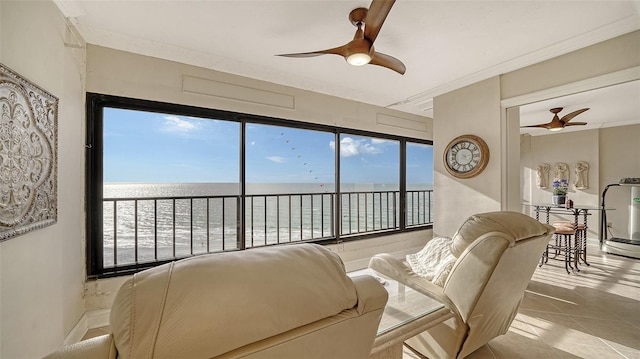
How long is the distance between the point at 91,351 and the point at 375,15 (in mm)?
1906

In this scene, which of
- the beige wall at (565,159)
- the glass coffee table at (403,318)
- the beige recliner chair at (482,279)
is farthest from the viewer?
the beige wall at (565,159)

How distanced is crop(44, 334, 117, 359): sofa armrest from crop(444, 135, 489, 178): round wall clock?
11.6 ft

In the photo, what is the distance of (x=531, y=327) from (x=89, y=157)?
411 cm

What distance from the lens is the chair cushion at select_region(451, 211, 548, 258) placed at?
145 cm

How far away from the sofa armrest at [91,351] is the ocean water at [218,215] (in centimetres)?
242

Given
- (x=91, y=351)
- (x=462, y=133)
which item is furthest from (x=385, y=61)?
(x=91, y=351)

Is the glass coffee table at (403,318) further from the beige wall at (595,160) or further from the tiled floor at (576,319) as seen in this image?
the beige wall at (595,160)

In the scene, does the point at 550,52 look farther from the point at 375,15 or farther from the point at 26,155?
the point at 26,155

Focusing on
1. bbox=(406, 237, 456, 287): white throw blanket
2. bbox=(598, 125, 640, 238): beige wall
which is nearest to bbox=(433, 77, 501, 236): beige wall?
bbox=(406, 237, 456, 287): white throw blanket

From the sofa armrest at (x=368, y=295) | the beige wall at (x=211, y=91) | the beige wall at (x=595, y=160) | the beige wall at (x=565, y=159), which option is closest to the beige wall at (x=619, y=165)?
the beige wall at (x=595, y=160)

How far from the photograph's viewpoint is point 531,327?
217cm

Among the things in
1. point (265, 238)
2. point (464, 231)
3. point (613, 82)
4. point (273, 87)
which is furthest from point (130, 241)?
point (613, 82)

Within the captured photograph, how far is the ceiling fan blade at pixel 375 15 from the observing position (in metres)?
1.47

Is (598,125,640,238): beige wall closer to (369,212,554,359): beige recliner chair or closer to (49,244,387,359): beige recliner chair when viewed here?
(369,212,554,359): beige recliner chair
